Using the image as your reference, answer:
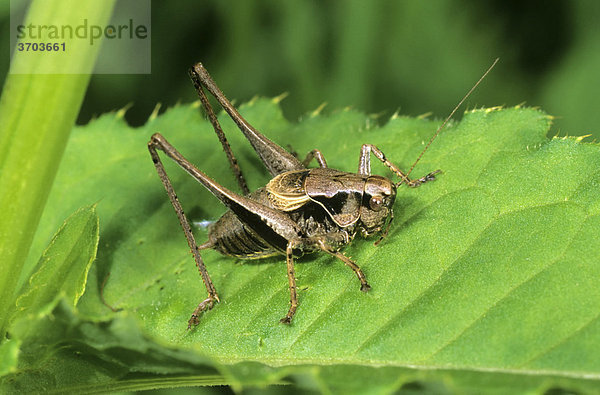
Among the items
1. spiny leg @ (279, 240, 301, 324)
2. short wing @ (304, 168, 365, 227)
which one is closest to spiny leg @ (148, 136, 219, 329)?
spiny leg @ (279, 240, 301, 324)

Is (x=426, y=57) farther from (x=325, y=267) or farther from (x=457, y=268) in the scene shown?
(x=457, y=268)

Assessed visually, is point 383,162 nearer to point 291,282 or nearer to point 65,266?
point 291,282

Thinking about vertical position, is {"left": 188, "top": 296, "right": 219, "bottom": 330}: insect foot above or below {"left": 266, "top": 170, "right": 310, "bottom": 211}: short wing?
below

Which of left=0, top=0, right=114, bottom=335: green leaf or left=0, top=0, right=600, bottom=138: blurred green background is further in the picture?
left=0, top=0, right=600, bottom=138: blurred green background

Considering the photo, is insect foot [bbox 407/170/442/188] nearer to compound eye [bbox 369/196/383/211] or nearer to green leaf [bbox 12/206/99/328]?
compound eye [bbox 369/196/383/211]

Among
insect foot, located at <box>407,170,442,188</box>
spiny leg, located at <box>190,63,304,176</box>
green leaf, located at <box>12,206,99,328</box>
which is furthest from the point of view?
spiny leg, located at <box>190,63,304,176</box>

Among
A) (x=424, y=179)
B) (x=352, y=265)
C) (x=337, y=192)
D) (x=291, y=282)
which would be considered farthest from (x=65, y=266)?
(x=424, y=179)
